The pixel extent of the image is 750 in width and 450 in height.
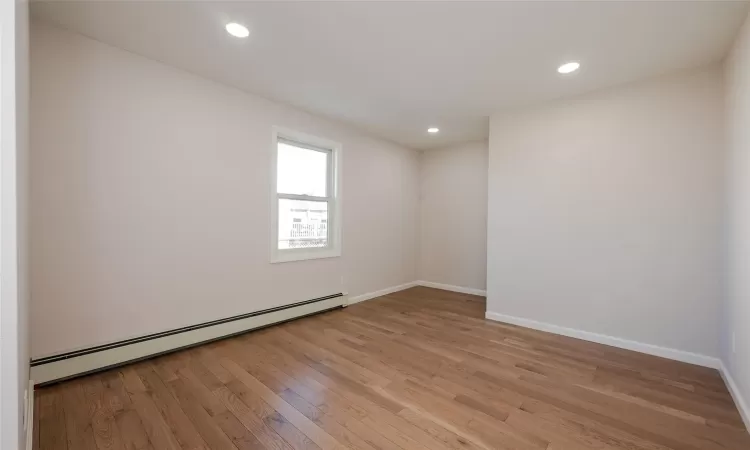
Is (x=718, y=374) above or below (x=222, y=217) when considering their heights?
below

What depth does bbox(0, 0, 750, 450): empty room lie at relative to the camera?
1.83 meters

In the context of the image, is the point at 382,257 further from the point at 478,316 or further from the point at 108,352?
the point at 108,352

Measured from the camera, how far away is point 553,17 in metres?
2.03

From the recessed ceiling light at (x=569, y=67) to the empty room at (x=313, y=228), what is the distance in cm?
4

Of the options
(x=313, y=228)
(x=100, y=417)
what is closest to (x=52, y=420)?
(x=100, y=417)

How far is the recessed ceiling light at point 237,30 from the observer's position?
7.14 ft

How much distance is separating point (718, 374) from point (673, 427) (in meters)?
1.22

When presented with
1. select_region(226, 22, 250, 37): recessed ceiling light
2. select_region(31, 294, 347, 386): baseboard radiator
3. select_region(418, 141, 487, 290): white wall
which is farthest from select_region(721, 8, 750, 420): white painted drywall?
select_region(31, 294, 347, 386): baseboard radiator

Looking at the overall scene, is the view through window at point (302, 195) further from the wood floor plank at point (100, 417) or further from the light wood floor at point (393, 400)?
the wood floor plank at point (100, 417)

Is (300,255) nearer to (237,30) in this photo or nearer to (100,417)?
(100,417)

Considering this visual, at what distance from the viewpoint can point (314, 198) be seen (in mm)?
4094

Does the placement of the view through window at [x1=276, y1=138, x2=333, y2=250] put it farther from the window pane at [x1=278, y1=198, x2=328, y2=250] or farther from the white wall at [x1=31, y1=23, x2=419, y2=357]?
the white wall at [x1=31, y1=23, x2=419, y2=357]

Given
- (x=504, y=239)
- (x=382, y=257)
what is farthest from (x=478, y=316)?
(x=382, y=257)

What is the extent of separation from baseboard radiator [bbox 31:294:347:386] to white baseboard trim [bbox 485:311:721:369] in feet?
8.64
